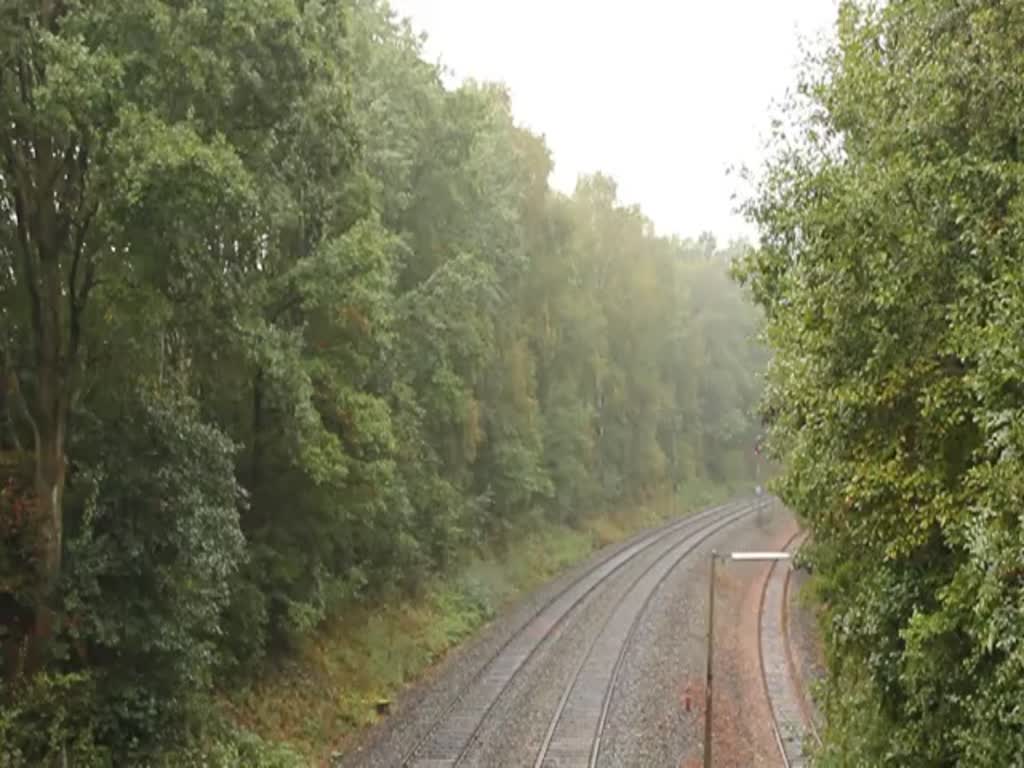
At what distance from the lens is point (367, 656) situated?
23031mm

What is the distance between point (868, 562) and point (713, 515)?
1935 inches

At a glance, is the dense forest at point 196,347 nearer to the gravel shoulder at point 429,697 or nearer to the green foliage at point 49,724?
the green foliage at point 49,724

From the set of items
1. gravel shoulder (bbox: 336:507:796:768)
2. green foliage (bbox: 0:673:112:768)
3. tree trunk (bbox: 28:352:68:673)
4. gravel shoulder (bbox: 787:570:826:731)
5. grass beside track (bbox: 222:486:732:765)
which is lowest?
gravel shoulder (bbox: 787:570:826:731)

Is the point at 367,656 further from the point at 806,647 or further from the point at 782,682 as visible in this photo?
the point at 806,647

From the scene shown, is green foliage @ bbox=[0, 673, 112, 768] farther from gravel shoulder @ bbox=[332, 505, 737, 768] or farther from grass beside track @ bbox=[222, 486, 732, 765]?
gravel shoulder @ bbox=[332, 505, 737, 768]

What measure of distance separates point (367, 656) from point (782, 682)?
10.1m

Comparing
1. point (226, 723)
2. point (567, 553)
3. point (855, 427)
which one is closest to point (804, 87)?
point (855, 427)

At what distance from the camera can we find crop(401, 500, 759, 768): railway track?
18000mm

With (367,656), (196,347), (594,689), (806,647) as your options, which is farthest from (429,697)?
(806,647)

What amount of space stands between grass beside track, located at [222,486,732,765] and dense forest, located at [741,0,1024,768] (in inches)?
424

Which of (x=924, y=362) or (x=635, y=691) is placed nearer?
(x=924, y=362)

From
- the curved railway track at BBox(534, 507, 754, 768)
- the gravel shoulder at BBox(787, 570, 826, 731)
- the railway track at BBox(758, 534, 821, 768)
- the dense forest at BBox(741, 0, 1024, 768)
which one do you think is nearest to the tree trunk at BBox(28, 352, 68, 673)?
the curved railway track at BBox(534, 507, 754, 768)

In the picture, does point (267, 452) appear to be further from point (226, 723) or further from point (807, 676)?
point (807, 676)

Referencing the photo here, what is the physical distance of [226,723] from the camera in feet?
53.4
